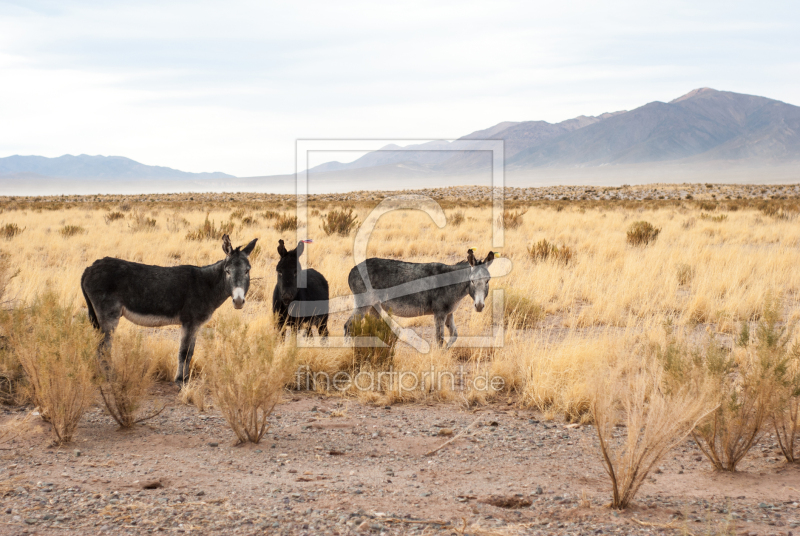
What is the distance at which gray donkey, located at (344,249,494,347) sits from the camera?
8.76m

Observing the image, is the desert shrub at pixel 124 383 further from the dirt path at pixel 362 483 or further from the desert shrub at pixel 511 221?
the desert shrub at pixel 511 221

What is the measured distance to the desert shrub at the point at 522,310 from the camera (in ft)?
36.2

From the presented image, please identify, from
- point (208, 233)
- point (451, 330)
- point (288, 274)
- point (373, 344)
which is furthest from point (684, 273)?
point (208, 233)

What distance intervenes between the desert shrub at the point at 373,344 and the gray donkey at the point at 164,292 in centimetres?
178

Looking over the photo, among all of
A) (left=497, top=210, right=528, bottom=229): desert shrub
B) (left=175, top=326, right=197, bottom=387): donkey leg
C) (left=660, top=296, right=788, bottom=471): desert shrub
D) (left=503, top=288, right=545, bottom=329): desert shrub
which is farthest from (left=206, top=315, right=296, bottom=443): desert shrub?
(left=497, top=210, right=528, bottom=229): desert shrub

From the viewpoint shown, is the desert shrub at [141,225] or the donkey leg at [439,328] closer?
the donkey leg at [439,328]

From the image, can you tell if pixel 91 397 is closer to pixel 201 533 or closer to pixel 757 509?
pixel 201 533

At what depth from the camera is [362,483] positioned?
15.8 feet

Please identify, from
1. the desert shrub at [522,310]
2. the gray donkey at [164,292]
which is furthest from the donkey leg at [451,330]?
the gray donkey at [164,292]

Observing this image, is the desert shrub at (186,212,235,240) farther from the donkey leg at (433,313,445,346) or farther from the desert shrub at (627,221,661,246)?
the donkey leg at (433,313,445,346)

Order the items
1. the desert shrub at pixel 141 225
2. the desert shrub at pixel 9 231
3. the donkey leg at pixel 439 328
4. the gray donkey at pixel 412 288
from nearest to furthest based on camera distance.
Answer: the gray donkey at pixel 412 288 → the donkey leg at pixel 439 328 → the desert shrub at pixel 9 231 → the desert shrub at pixel 141 225

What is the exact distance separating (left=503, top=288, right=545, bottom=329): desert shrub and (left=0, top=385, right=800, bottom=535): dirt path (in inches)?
182

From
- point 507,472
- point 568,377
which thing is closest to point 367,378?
point 568,377

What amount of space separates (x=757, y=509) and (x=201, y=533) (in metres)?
3.84
